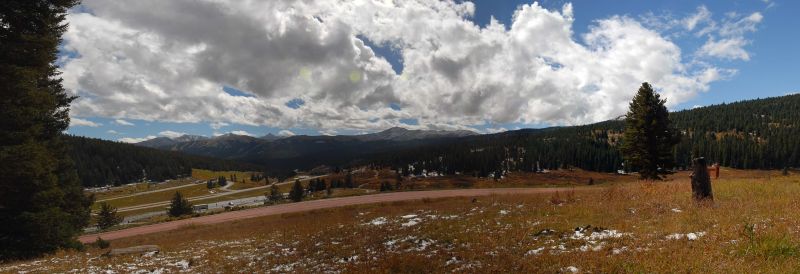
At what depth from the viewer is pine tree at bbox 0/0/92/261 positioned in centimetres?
1836

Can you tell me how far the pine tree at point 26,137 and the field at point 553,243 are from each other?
75.9 inches

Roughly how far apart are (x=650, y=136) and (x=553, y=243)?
116 feet

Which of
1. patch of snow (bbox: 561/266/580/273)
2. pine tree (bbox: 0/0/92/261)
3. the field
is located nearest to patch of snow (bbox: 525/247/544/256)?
the field

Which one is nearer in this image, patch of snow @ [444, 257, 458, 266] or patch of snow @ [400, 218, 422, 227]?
patch of snow @ [444, 257, 458, 266]

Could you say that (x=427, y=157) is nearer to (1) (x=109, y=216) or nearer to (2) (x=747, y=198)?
(1) (x=109, y=216)

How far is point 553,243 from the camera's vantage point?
11758mm

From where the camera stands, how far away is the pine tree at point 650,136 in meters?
38.8

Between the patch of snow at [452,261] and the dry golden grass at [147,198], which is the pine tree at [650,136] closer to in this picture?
the patch of snow at [452,261]

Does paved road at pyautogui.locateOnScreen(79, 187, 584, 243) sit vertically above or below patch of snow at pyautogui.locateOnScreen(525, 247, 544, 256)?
below

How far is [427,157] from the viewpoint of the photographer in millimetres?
189625

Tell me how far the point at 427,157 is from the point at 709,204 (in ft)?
576

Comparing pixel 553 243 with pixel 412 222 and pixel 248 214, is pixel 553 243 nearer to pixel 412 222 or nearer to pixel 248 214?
pixel 412 222

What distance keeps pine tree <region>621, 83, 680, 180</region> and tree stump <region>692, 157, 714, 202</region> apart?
26523 millimetres

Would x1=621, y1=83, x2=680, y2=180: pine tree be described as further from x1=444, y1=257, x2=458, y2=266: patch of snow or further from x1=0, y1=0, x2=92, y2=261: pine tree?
x1=0, y1=0, x2=92, y2=261: pine tree
